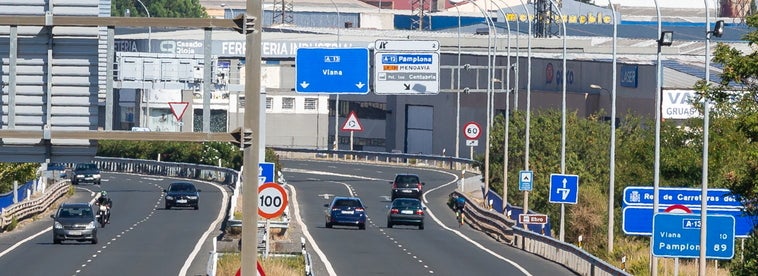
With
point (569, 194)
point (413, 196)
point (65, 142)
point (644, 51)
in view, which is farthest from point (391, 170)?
point (65, 142)

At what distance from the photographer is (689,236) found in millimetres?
30859

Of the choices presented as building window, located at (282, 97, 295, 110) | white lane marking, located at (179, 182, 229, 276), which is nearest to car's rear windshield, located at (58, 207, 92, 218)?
white lane marking, located at (179, 182, 229, 276)

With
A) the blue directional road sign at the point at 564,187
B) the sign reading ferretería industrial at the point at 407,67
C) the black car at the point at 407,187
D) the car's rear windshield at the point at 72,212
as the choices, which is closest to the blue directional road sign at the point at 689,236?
the blue directional road sign at the point at 564,187

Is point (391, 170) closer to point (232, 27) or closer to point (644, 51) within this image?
point (644, 51)

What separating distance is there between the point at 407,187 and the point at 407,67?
16.4 meters

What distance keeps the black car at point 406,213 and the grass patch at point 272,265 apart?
21138 mm

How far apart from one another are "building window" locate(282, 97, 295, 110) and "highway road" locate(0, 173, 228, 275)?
41844mm

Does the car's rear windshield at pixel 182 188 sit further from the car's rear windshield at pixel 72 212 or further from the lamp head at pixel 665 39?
the lamp head at pixel 665 39

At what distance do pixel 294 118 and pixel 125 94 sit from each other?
19.3 metres

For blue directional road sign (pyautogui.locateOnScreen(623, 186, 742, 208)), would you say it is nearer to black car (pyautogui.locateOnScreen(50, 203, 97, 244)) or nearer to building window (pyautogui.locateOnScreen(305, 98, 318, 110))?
black car (pyautogui.locateOnScreen(50, 203, 97, 244))

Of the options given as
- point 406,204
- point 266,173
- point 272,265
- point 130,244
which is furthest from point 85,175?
point 272,265

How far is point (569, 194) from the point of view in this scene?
161 ft

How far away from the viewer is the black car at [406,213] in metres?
60.9

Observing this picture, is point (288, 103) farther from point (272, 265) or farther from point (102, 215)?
point (272, 265)
